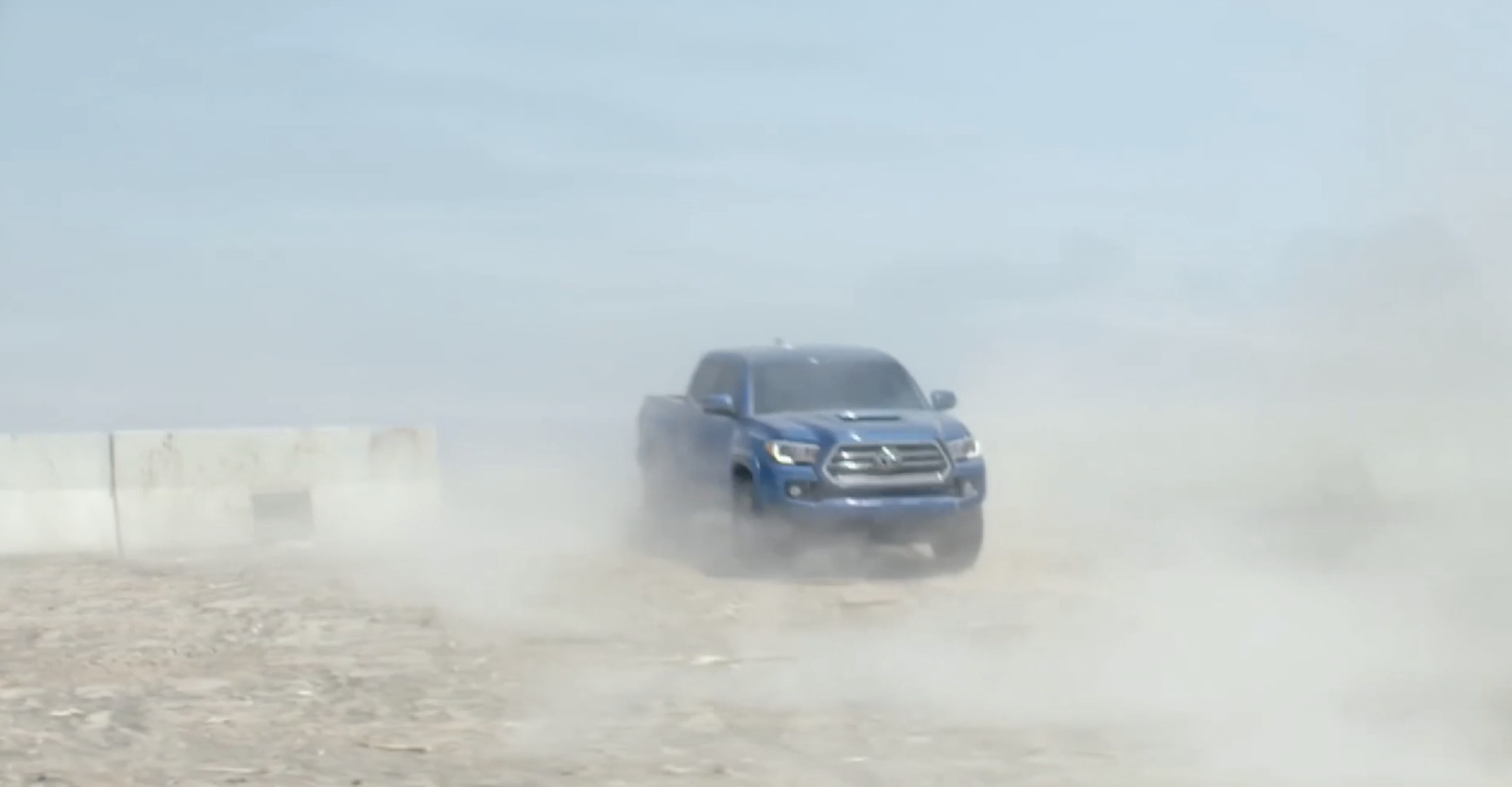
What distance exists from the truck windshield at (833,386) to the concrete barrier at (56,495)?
21.4 feet

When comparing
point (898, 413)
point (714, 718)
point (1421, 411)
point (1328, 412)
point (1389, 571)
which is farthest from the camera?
point (1328, 412)

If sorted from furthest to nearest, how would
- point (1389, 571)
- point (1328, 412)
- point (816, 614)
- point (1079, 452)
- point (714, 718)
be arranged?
point (1079, 452)
point (1328, 412)
point (1389, 571)
point (816, 614)
point (714, 718)

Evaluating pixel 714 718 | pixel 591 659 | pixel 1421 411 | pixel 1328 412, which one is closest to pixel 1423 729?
pixel 714 718

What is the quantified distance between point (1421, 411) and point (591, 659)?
48.1ft

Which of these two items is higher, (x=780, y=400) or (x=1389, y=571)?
(x=780, y=400)

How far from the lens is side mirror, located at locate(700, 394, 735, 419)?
17.0m

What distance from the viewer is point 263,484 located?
20.0 meters

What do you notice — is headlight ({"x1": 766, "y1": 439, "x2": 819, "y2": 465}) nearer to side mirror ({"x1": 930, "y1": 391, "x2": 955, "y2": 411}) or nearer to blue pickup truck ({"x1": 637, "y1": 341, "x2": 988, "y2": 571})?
blue pickup truck ({"x1": 637, "y1": 341, "x2": 988, "y2": 571})

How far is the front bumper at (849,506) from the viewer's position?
16047 mm

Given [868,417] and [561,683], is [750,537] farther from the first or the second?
[561,683]

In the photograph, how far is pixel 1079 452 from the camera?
31094 mm

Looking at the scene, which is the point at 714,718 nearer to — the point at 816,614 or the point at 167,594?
the point at 816,614

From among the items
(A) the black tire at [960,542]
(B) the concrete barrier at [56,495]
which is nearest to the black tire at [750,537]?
(A) the black tire at [960,542]

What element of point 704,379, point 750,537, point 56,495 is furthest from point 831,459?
point 56,495
